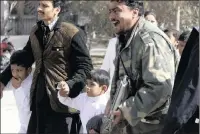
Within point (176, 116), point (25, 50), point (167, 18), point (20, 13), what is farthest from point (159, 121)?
point (20, 13)

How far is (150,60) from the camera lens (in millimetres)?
2971

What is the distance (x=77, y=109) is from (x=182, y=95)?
1.99 m

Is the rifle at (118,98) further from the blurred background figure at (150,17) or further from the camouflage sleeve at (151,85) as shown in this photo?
the blurred background figure at (150,17)

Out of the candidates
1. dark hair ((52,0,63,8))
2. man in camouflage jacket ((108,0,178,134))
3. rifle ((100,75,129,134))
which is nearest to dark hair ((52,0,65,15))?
dark hair ((52,0,63,8))

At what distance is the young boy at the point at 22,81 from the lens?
480cm

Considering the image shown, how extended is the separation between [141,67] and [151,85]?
0.48 feet

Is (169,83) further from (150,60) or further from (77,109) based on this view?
(77,109)

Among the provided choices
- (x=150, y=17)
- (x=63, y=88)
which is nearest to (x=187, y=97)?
(x=63, y=88)

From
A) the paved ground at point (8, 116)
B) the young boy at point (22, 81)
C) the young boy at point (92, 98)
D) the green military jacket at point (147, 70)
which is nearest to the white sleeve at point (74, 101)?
the young boy at point (92, 98)

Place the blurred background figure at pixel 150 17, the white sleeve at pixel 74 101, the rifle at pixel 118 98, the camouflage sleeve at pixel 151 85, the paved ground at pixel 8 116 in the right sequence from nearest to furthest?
1. the camouflage sleeve at pixel 151 85
2. the rifle at pixel 118 98
3. the white sleeve at pixel 74 101
4. the blurred background figure at pixel 150 17
5. the paved ground at pixel 8 116

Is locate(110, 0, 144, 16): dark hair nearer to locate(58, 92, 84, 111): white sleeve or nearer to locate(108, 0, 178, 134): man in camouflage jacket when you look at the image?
locate(108, 0, 178, 134): man in camouflage jacket

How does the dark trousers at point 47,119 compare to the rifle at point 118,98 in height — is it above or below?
below

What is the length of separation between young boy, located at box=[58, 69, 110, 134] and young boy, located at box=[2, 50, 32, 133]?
67 centimetres

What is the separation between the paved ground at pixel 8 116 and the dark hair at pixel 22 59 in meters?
2.31
